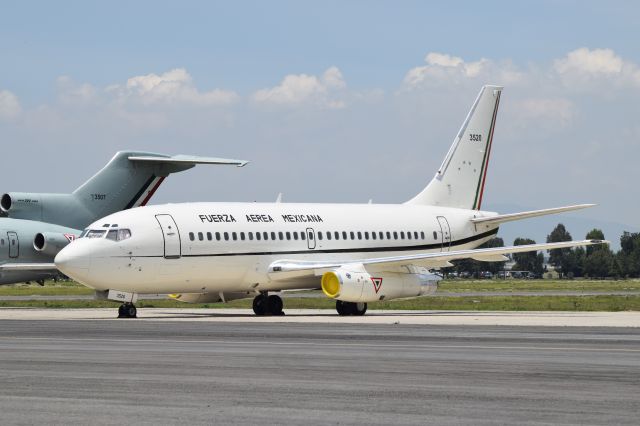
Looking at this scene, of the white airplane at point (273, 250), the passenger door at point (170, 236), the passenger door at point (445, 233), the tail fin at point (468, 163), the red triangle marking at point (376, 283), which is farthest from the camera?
the tail fin at point (468, 163)

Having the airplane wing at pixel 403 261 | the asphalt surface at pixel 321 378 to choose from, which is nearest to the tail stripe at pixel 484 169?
the airplane wing at pixel 403 261

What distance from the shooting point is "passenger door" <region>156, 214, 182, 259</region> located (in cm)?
4469

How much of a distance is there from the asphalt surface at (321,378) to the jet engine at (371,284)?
1423cm

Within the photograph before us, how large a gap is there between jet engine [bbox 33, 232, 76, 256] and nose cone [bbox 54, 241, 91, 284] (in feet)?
46.9

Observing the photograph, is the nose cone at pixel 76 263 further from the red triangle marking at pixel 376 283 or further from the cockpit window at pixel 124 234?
the red triangle marking at pixel 376 283

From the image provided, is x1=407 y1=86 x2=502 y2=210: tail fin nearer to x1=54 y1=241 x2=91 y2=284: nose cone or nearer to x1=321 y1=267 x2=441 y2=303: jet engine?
x1=321 y1=267 x2=441 y2=303: jet engine

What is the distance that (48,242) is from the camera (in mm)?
57125

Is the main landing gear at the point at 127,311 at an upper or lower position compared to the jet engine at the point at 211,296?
lower

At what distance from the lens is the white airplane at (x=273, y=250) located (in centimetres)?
4403

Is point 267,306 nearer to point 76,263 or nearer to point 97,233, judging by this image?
point 97,233

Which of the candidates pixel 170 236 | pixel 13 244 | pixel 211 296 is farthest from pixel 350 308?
pixel 13 244

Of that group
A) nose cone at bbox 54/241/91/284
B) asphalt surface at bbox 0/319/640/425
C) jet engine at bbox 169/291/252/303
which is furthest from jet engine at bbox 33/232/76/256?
asphalt surface at bbox 0/319/640/425

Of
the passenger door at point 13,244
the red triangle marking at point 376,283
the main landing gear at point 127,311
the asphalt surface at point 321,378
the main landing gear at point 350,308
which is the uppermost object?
the passenger door at point 13,244

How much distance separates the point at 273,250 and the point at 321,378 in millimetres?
29238
